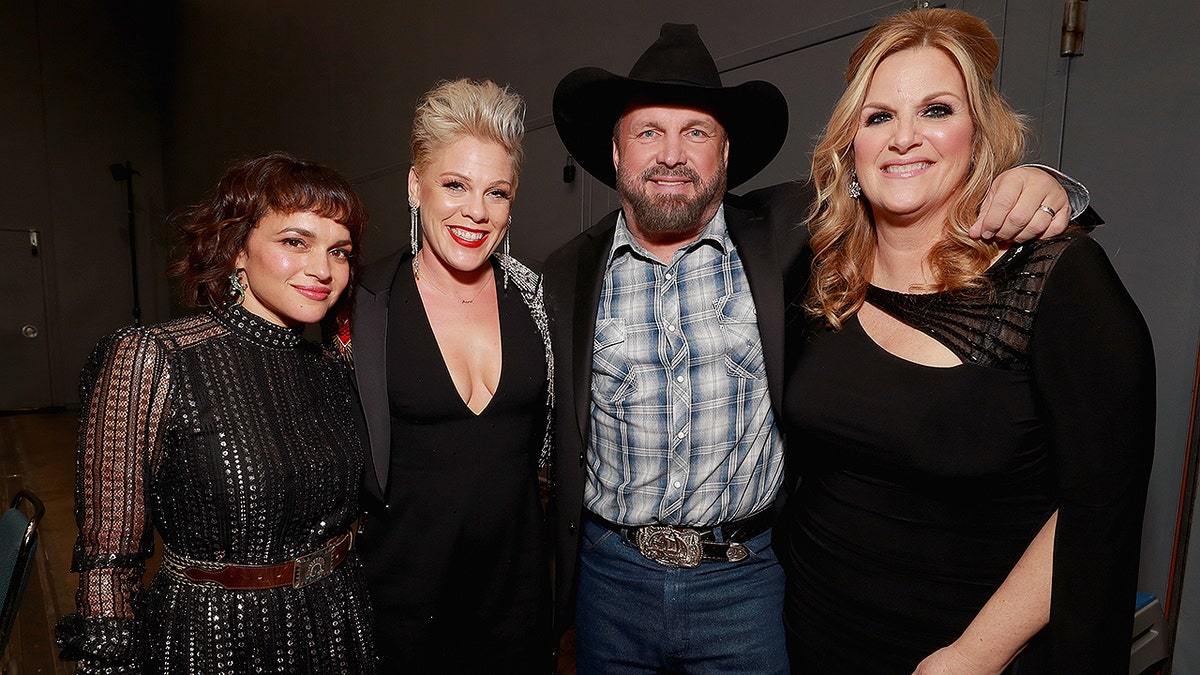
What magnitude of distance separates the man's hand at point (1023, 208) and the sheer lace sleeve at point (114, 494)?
5.43ft

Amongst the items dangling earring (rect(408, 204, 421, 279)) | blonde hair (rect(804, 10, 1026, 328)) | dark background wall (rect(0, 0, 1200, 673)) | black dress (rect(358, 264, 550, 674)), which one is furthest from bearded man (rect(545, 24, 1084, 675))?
dark background wall (rect(0, 0, 1200, 673))

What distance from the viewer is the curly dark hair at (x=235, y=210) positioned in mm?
1546

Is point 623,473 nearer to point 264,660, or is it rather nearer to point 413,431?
point 413,431

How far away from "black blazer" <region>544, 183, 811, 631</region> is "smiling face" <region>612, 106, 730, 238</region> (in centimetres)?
11

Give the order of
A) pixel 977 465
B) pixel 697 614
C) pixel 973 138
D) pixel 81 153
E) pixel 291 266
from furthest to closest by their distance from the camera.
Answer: pixel 81 153 → pixel 697 614 → pixel 291 266 → pixel 973 138 → pixel 977 465

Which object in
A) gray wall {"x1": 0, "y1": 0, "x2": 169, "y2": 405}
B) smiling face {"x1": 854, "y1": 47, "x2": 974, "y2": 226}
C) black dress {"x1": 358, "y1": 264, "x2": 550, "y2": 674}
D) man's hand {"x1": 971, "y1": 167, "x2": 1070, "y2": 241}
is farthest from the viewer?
gray wall {"x1": 0, "y1": 0, "x2": 169, "y2": 405}

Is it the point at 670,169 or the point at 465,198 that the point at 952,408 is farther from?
the point at 465,198

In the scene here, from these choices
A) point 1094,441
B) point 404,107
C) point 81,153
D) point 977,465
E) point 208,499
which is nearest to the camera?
point 1094,441

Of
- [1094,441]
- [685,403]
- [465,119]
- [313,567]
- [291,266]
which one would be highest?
[465,119]

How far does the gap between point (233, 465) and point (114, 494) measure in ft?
0.71

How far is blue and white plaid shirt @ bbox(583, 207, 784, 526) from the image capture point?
1.69 meters

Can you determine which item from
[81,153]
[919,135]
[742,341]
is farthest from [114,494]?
[81,153]

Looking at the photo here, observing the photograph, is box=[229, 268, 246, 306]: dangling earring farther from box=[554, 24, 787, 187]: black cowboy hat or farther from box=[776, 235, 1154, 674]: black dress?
box=[776, 235, 1154, 674]: black dress

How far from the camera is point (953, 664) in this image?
1195mm
